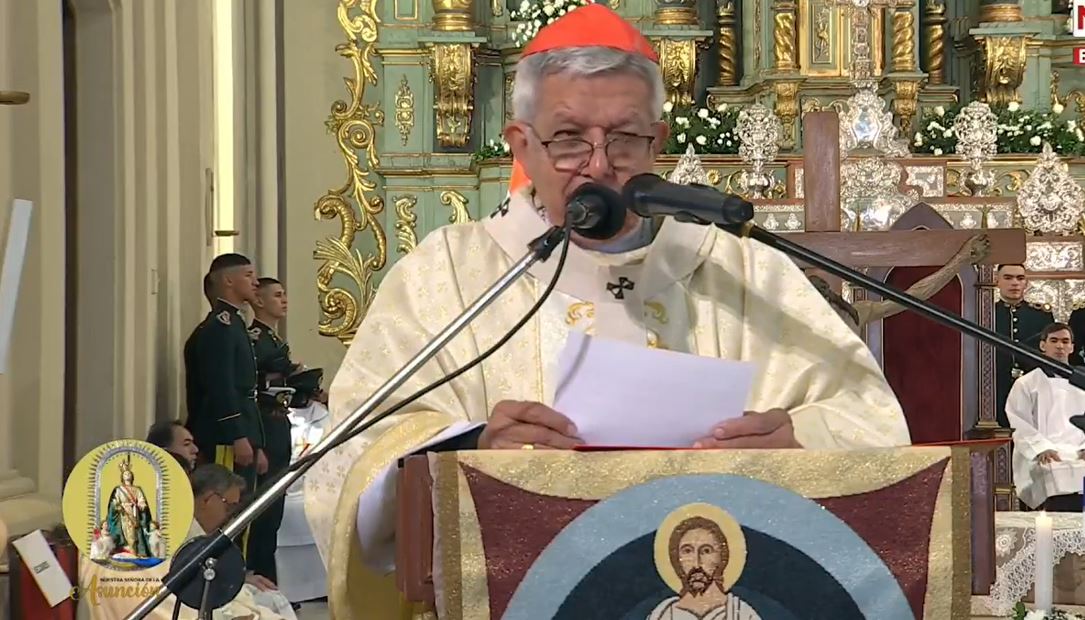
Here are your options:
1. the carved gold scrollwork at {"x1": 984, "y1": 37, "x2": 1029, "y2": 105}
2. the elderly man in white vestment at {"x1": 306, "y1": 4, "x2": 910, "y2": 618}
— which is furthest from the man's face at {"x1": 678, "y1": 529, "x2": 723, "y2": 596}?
the carved gold scrollwork at {"x1": 984, "y1": 37, "x2": 1029, "y2": 105}

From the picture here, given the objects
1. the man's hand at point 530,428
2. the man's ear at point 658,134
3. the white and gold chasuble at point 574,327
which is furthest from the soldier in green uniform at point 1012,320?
the man's hand at point 530,428

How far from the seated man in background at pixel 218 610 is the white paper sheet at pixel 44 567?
9 cm

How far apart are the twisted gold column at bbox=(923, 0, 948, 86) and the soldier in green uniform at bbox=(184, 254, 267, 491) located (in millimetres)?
6423

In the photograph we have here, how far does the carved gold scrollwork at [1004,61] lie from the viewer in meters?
12.6

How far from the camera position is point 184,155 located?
9.65 meters

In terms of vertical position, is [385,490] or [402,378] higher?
[402,378]

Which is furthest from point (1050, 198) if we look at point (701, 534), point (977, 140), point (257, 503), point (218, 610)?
point (257, 503)

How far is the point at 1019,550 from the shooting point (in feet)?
21.1

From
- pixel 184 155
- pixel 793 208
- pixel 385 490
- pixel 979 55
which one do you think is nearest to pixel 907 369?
pixel 793 208

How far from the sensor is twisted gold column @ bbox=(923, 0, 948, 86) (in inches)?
514

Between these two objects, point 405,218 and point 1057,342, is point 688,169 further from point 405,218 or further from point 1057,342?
point 1057,342

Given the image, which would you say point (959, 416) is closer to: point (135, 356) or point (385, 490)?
point (135, 356)

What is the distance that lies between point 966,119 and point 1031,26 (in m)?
1.55

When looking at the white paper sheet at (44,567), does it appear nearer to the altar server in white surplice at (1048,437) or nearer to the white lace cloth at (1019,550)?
the white lace cloth at (1019,550)
